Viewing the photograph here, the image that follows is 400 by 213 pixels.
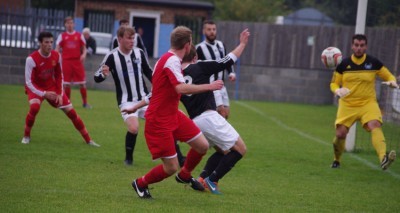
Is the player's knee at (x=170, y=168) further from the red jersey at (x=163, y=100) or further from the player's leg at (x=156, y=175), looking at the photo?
the red jersey at (x=163, y=100)

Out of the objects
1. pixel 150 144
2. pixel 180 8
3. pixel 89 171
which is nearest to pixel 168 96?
pixel 150 144

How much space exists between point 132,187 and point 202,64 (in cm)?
170

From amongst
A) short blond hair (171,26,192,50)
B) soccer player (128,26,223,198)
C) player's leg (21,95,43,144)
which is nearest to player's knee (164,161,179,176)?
soccer player (128,26,223,198)

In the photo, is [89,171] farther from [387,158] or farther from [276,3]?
[276,3]

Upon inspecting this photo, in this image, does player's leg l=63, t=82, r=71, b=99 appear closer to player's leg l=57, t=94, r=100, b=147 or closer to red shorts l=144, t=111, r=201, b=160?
player's leg l=57, t=94, r=100, b=147

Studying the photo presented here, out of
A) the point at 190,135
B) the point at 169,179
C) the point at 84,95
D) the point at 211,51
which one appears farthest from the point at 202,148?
the point at 84,95

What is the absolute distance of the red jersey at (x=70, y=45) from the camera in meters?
20.1

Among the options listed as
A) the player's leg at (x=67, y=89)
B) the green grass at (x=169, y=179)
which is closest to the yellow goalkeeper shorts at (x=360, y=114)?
the green grass at (x=169, y=179)

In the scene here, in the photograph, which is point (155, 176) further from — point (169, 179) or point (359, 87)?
point (359, 87)

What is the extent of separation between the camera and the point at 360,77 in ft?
38.7

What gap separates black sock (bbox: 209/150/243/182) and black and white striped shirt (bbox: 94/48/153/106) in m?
2.25

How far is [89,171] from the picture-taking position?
10.3 m

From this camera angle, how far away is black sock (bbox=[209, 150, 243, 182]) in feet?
30.0

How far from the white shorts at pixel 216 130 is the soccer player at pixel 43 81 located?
4180 millimetres
